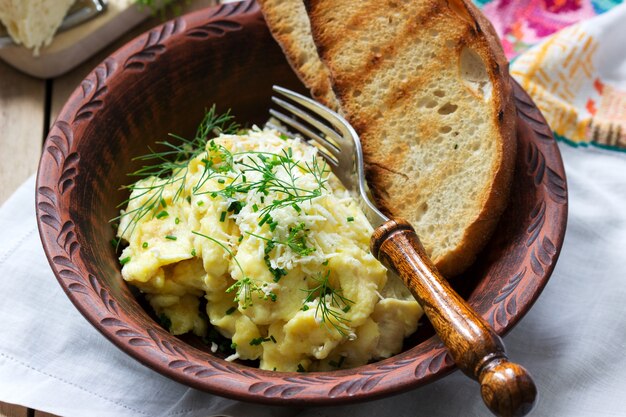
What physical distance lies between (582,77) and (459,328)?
1707 millimetres

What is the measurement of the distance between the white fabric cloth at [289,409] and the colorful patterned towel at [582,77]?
1.26 feet

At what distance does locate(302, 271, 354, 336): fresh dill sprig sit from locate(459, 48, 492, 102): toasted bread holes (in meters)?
0.73

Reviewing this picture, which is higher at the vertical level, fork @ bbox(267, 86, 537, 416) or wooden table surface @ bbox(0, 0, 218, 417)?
fork @ bbox(267, 86, 537, 416)

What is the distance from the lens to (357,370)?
191cm

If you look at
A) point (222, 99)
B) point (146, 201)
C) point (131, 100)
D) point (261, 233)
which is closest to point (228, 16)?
point (222, 99)

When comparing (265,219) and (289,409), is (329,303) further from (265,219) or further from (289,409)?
(289,409)

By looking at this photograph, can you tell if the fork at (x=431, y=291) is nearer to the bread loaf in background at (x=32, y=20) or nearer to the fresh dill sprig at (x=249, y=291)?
the fresh dill sprig at (x=249, y=291)

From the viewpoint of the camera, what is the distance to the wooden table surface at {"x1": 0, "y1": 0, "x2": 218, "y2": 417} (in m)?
2.88

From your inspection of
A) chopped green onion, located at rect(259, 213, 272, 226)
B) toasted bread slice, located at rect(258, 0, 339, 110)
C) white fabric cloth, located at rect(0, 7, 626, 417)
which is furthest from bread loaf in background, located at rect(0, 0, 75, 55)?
chopped green onion, located at rect(259, 213, 272, 226)

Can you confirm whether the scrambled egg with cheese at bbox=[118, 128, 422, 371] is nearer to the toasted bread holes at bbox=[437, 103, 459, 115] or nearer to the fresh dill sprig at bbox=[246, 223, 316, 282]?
the fresh dill sprig at bbox=[246, 223, 316, 282]

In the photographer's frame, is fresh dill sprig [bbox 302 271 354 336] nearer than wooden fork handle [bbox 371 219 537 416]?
No

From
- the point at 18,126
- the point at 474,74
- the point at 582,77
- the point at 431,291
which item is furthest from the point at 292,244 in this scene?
the point at 582,77

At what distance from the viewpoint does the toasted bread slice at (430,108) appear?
2170 millimetres

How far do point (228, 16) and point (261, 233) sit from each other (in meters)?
0.95
